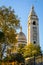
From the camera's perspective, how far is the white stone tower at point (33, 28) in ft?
252

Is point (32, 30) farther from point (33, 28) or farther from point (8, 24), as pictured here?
point (8, 24)

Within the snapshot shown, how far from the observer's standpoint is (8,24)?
24172mm

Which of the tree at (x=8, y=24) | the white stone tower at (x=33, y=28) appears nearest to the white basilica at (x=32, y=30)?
the white stone tower at (x=33, y=28)

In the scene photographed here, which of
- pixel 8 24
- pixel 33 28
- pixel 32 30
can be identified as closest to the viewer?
pixel 8 24

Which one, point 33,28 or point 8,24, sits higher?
point 33,28

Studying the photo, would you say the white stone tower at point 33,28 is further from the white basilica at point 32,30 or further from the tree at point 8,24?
the tree at point 8,24

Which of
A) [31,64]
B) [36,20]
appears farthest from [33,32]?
[31,64]

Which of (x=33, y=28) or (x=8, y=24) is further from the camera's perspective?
(x=33, y=28)

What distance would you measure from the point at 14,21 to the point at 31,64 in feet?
17.6

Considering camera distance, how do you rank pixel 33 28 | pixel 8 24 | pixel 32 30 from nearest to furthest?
pixel 8 24
pixel 32 30
pixel 33 28

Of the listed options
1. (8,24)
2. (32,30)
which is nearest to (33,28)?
(32,30)

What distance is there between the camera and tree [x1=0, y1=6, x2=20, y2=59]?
23.9 meters

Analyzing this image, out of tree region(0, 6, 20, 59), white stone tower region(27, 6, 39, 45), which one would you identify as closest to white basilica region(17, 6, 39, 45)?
white stone tower region(27, 6, 39, 45)

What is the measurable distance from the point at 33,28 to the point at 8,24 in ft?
181
